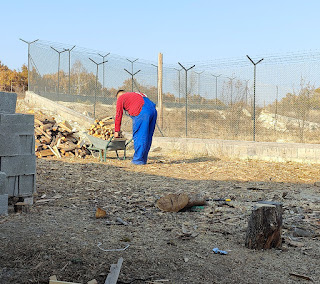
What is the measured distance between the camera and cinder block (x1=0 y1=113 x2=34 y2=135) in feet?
18.4

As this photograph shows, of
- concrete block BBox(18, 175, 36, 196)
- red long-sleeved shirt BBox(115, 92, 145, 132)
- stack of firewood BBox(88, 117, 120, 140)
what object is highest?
red long-sleeved shirt BBox(115, 92, 145, 132)

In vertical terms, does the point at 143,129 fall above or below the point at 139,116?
below

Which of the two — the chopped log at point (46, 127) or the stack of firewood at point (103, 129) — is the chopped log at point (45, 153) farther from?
the stack of firewood at point (103, 129)

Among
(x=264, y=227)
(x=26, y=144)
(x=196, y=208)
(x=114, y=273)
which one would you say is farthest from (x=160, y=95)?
(x=114, y=273)

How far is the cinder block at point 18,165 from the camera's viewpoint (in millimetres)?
5609

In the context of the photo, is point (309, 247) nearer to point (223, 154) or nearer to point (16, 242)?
point (16, 242)

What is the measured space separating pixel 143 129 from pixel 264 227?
6.73 meters

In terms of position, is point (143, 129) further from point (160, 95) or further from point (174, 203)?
point (160, 95)

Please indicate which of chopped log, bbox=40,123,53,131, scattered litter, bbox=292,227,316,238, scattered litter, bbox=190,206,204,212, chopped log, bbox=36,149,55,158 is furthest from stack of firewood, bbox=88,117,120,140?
scattered litter, bbox=292,227,316,238

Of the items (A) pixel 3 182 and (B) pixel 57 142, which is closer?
(A) pixel 3 182

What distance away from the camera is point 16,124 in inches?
225

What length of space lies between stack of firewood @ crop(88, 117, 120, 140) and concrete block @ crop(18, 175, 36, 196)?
786cm

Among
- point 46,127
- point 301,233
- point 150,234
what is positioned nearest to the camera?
point 150,234

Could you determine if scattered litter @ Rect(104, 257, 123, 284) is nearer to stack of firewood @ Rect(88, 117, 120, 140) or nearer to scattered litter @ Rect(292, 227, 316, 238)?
scattered litter @ Rect(292, 227, 316, 238)
